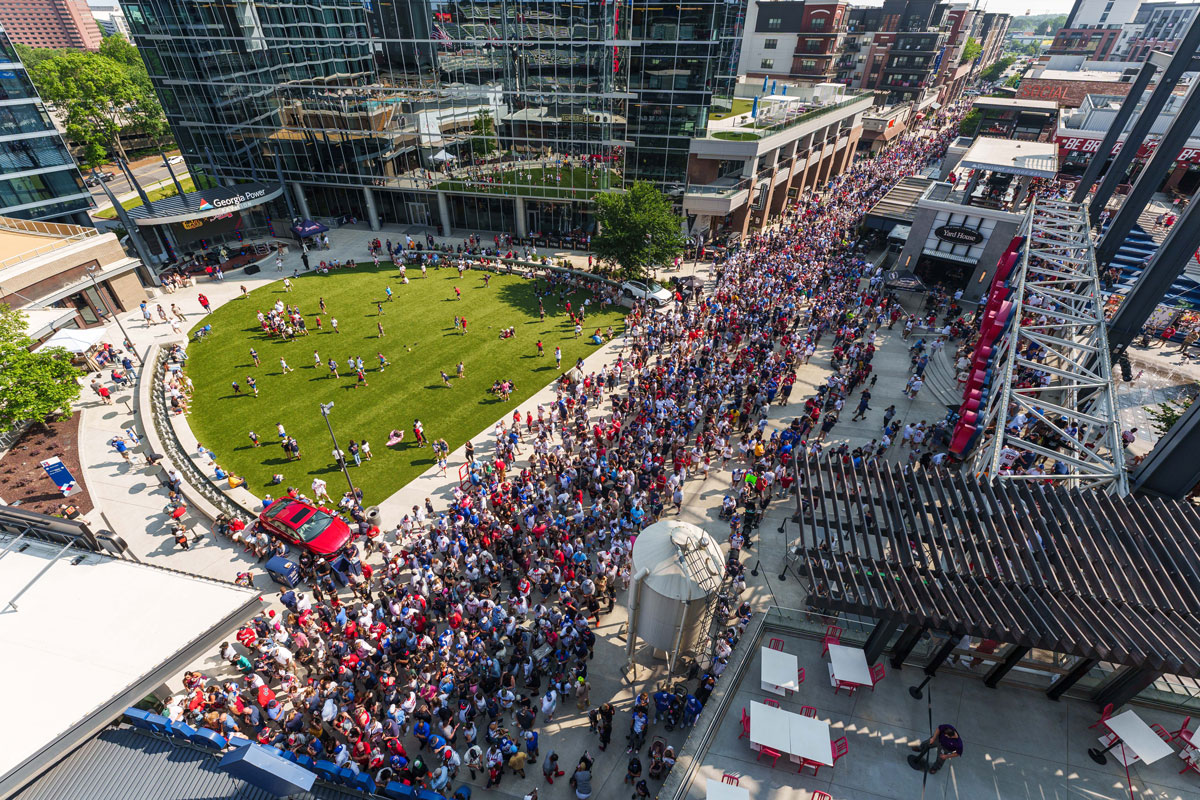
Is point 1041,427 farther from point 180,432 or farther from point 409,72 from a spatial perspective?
point 409,72

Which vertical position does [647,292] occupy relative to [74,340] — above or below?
below

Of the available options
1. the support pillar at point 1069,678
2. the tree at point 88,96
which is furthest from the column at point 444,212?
the support pillar at point 1069,678

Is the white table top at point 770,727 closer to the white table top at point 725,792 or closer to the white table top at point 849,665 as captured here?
the white table top at point 725,792

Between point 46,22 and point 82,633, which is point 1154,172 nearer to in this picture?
point 82,633

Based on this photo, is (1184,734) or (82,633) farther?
(82,633)

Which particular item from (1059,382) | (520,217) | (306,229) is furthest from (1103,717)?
(306,229)

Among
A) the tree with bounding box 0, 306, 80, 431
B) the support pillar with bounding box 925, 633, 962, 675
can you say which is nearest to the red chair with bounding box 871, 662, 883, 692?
the support pillar with bounding box 925, 633, 962, 675

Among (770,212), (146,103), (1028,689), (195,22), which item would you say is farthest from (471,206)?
(146,103)
